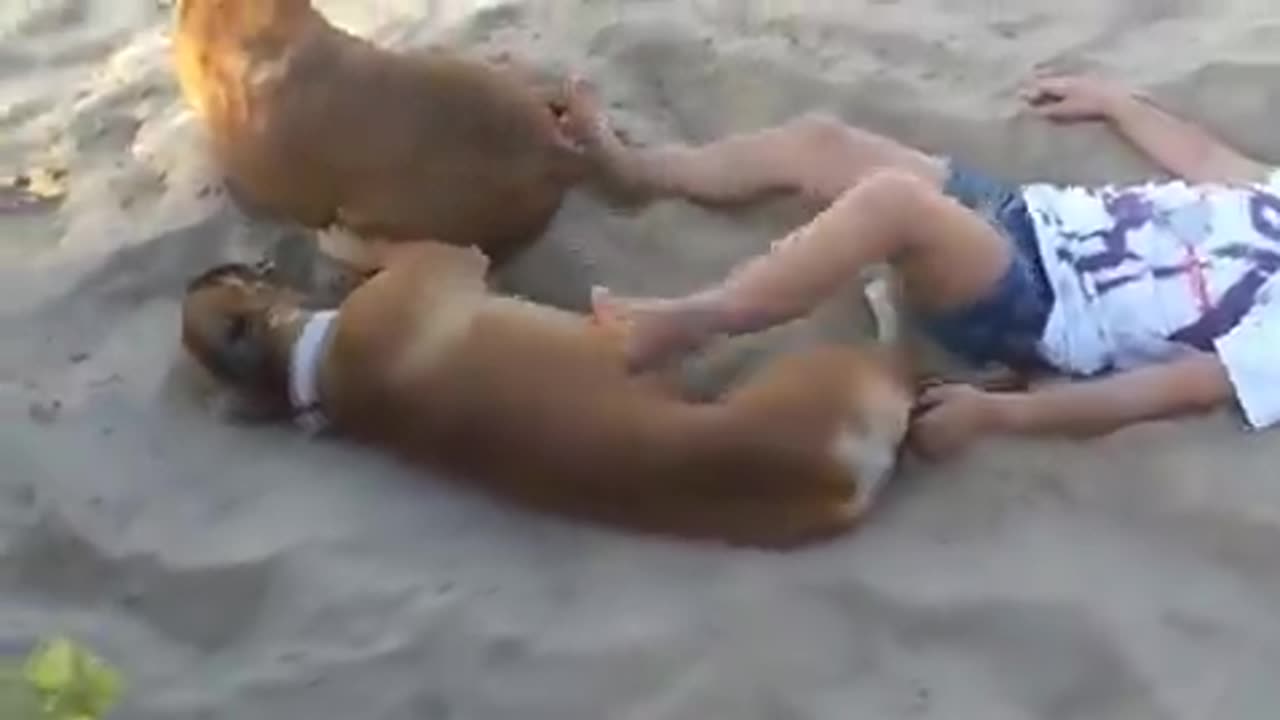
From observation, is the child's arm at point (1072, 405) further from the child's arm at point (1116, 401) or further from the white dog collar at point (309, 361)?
the white dog collar at point (309, 361)

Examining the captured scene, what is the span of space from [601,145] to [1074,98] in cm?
48

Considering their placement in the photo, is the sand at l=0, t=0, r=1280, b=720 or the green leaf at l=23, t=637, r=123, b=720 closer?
the green leaf at l=23, t=637, r=123, b=720

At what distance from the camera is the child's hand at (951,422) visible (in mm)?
1817

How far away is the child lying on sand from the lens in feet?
6.01

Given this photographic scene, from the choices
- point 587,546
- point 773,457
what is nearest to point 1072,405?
point 773,457

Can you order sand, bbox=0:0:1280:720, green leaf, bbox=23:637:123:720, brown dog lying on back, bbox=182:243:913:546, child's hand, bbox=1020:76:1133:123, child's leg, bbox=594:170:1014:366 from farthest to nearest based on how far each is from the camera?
child's hand, bbox=1020:76:1133:123 < child's leg, bbox=594:170:1014:366 < brown dog lying on back, bbox=182:243:913:546 < sand, bbox=0:0:1280:720 < green leaf, bbox=23:637:123:720

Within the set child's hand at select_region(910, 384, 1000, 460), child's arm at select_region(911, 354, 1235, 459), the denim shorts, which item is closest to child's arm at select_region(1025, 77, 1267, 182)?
the denim shorts

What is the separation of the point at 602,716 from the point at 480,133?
608 mm

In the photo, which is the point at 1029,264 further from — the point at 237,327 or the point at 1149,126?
the point at 237,327

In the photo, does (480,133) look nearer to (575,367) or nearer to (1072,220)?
(575,367)

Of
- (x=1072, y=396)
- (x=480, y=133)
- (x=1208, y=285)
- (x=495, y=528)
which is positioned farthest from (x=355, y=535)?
(x=1208, y=285)

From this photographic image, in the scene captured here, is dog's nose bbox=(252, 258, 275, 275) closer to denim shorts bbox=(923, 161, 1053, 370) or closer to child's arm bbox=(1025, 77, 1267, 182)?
denim shorts bbox=(923, 161, 1053, 370)

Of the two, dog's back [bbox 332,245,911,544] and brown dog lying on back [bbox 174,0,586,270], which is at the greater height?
brown dog lying on back [bbox 174,0,586,270]

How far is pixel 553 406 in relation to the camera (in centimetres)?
173
